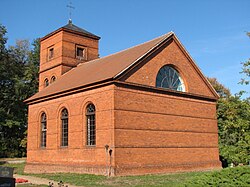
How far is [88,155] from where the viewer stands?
20.9 metres

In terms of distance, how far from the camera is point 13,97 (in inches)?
1800

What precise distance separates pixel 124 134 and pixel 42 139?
32.4 ft

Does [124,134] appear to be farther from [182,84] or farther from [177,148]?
[182,84]

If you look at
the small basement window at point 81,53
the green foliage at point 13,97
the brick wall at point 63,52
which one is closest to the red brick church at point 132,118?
the brick wall at point 63,52

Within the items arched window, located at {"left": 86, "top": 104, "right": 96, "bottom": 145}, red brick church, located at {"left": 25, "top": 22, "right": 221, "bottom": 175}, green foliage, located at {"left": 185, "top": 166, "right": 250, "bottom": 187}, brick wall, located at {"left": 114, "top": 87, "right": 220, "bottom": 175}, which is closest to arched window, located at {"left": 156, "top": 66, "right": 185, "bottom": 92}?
red brick church, located at {"left": 25, "top": 22, "right": 221, "bottom": 175}

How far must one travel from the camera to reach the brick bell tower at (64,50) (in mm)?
30906

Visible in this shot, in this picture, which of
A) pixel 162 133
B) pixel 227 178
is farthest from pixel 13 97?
pixel 227 178

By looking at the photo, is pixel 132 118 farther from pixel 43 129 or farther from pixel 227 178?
pixel 227 178

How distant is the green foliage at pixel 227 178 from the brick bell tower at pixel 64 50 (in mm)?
22911

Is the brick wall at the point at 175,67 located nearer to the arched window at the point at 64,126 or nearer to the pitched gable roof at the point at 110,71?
the pitched gable roof at the point at 110,71

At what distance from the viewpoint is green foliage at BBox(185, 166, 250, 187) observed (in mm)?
9117

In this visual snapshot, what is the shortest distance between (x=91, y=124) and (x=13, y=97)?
91.1ft

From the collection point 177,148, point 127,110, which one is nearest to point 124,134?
point 127,110

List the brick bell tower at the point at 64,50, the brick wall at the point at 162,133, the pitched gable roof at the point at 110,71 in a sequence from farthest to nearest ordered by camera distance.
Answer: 1. the brick bell tower at the point at 64,50
2. the pitched gable roof at the point at 110,71
3. the brick wall at the point at 162,133
